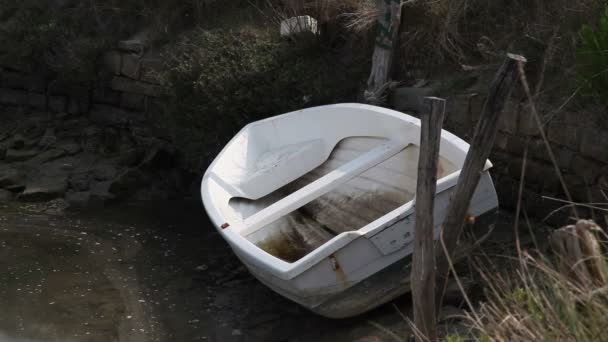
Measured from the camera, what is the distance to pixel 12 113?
10781 millimetres

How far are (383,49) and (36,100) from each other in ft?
17.7

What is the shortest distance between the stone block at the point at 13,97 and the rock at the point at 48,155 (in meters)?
1.60

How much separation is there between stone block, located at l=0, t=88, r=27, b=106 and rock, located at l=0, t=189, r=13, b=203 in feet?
7.83

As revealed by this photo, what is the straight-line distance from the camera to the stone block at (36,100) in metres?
10.7

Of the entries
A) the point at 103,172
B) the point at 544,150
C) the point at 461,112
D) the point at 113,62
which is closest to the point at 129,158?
the point at 103,172

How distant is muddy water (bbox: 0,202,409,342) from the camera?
583cm

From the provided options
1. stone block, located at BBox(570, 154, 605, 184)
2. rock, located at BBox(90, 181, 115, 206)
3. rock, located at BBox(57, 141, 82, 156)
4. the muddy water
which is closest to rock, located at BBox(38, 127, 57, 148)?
rock, located at BBox(57, 141, 82, 156)

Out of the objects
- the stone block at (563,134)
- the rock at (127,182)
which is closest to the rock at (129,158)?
the rock at (127,182)

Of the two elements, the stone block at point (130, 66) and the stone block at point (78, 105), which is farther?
the stone block at point (78, 105)

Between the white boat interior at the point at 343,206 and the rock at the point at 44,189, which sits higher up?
→ the white boat interior at the point at 343,206

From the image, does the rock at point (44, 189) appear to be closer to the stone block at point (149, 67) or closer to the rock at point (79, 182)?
the rock at point (79, 182)

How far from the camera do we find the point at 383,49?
7.52m

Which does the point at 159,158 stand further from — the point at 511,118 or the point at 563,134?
the point at 563,134

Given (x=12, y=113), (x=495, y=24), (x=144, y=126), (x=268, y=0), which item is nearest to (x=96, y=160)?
(x=144, y=126)
